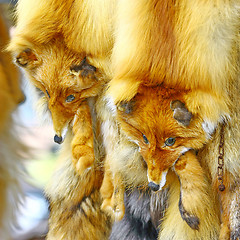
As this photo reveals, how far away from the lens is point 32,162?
90cm

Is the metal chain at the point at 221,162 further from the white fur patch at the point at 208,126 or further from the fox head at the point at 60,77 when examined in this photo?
the fox head at the point at 60,77

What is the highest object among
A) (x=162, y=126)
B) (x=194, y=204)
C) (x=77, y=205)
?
(x=162, y=126)

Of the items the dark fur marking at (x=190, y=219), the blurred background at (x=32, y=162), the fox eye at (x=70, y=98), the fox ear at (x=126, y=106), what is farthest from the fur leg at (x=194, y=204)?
the blurred background at (x=32, y=162)

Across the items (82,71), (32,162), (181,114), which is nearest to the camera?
(181,114)

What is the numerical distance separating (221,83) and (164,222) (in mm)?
252

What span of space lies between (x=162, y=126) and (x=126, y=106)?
0.06m

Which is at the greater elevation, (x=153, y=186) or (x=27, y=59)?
(x=27, y=59)

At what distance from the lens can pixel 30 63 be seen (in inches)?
27.5

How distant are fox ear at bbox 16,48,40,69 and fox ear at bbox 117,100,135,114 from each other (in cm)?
18

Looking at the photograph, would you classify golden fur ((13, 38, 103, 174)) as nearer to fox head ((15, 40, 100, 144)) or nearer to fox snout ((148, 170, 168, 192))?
fox head ((15, 40, 100, 144))

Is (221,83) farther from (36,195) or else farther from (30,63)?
(36,195)

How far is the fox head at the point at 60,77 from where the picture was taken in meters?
0.68

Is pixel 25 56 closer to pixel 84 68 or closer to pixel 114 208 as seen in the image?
pixel 84 68

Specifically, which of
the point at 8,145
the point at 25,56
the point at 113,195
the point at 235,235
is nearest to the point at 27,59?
the point at 25,56
